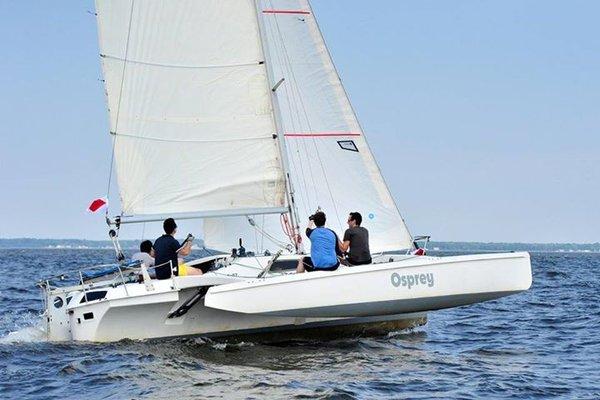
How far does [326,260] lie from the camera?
15.5 m

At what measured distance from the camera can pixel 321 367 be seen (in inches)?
560

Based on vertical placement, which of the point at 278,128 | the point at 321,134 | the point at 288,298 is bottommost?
the point at 288,298

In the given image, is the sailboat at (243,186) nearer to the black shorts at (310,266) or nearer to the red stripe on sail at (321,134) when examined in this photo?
the red stripe on sail at (321,134)

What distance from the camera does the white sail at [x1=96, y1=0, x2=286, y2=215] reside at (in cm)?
1762

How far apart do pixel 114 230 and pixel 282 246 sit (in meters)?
3.16

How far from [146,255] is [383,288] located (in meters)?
4.66

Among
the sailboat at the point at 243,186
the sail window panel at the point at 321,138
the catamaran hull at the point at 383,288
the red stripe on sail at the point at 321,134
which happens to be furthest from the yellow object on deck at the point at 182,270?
the red stripe on sail at the point at 321,134

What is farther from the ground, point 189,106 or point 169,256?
point 189,106

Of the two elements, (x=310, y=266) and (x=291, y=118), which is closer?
(x=310, y=266)

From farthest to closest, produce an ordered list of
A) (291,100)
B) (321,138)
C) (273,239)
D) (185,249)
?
(291,100)
(321,138)
(273,239)
(185,249)

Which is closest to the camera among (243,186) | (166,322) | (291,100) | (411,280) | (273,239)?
(411,280)

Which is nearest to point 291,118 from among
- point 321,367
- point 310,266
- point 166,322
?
point 310,266

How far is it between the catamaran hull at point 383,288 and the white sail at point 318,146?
357cm

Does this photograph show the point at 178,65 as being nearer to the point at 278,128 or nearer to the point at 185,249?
the point at 278,128
